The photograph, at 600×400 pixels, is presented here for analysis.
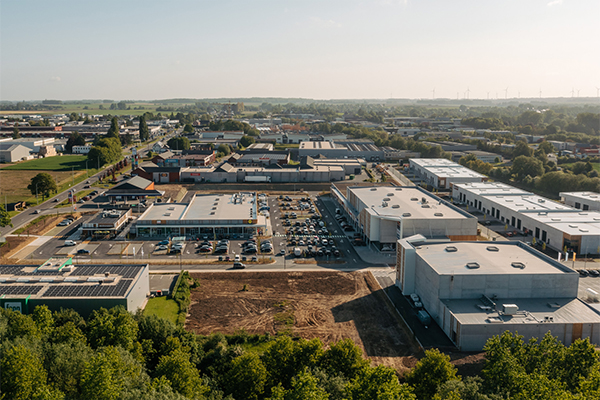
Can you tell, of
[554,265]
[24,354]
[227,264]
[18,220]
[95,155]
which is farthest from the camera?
[95,155]

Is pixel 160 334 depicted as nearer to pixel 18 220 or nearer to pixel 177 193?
pixel 18 220

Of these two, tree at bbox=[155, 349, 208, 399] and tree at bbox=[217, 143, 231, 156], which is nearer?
tree at bbox=[155, 349, 208, 399]

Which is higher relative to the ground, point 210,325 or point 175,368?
point 175,368

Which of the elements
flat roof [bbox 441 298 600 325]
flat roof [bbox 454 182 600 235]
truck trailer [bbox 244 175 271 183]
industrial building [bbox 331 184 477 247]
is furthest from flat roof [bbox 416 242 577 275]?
truck trailer [bbox 244 175 271 183]

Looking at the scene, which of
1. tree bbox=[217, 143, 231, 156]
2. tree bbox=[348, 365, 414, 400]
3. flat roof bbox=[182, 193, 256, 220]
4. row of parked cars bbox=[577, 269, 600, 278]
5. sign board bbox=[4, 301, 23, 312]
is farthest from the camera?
tree bbox=[217, 143, 231, 156]

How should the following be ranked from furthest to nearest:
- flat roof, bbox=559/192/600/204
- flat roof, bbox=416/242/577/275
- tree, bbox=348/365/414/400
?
flat roof, bbox=559/192/600/204 → flat roof, bbox=416/242/577/275 → tree, bbox=348/365/414/400

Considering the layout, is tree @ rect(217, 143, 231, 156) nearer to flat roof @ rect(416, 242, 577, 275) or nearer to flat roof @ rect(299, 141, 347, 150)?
flat roof @ rect(299, 141, 347, 150)

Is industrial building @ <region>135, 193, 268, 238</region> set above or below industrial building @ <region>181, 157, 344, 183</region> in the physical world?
below

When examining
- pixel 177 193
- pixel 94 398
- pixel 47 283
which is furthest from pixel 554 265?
pixel 177 193
